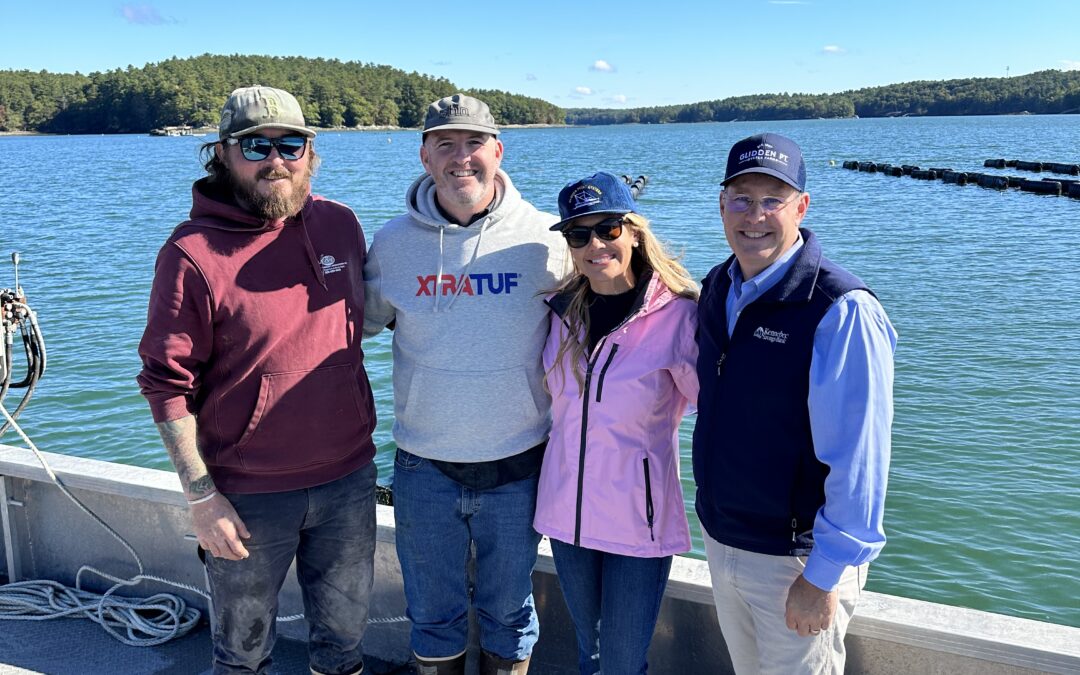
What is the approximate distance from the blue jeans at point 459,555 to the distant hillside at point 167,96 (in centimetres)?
15381

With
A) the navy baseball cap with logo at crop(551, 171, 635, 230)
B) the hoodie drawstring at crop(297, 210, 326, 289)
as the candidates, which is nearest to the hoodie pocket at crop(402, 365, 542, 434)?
the hoodie drawstring at crop(297, 210, 326, 289)

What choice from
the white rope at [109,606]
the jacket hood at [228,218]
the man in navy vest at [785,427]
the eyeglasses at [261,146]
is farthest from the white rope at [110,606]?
the man in navy vest at [785,427]

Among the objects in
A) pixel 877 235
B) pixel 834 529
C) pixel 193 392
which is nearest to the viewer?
pixel 834 529

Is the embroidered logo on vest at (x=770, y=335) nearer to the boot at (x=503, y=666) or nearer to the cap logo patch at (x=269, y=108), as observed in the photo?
the boot at (x=503, y=666)

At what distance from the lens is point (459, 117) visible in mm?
3162

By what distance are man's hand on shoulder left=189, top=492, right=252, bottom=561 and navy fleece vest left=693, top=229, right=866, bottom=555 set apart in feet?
5.02

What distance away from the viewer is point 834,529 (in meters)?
2.34

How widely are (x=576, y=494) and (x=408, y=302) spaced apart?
91 cm

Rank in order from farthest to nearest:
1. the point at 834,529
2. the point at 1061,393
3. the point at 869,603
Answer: the point at 1061,393
the point at 869,603
the point at 834,529

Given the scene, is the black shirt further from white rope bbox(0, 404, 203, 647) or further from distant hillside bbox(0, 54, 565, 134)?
distant hillside bbox(0, 54, 565, 134)

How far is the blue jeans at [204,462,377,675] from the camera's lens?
3016 mm

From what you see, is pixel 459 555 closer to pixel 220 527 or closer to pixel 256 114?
pixel 220 527

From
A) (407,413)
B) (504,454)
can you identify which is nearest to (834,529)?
(504,454)

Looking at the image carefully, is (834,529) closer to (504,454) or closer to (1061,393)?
(504,454)
